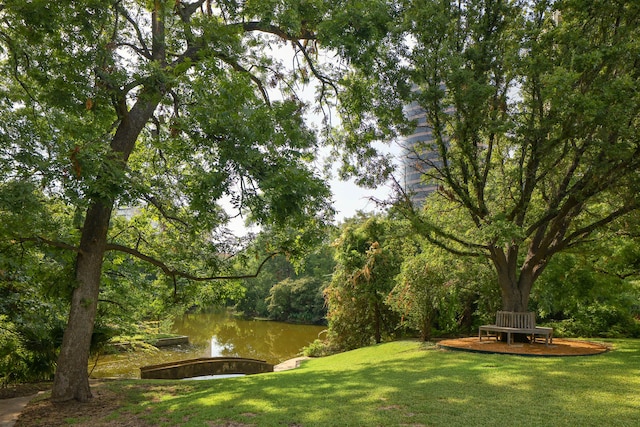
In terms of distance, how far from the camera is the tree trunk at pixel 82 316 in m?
7.68

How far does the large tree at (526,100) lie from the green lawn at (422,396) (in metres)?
3.06

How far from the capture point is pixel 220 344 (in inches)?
1080

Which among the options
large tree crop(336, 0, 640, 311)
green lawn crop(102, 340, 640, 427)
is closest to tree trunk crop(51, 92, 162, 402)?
green lawn crop(102, 340, 640, 427)

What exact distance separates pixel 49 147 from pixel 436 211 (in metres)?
10.9

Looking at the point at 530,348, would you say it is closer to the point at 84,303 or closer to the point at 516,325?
the point at 516,325

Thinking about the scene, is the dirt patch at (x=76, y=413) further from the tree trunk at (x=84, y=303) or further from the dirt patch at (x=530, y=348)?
the dirt patch at (x=530, y=348)

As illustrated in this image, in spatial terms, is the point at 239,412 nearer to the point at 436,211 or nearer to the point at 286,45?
the point at 286,45

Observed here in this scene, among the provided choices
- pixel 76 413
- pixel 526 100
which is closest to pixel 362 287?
pixel 526 100

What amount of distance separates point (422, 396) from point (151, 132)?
843 centimetres

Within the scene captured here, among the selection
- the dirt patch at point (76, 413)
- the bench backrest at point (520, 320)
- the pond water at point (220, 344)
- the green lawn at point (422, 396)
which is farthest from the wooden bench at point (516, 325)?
the pond water at point (220, 344)

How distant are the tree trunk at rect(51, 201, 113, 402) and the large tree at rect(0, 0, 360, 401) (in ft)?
0.06

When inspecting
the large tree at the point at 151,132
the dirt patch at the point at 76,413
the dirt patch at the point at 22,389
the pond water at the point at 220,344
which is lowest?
the pond water at the point at 220,344

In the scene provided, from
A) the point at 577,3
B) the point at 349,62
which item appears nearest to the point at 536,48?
the point at 577,3

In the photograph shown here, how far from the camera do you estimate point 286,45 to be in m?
11.6
